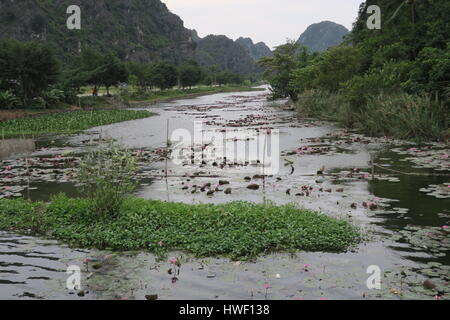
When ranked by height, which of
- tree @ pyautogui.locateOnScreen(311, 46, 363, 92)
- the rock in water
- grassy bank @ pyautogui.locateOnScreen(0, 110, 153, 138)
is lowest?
the rock in water

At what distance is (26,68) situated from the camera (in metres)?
45.1

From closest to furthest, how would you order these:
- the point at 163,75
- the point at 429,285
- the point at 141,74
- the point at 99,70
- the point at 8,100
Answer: the point at 429,285
the point at 8,100
the point at 99,70
the point at 141,74
the point at 163,75

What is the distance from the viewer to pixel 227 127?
106 feet

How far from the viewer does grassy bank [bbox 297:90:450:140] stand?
20.7 m

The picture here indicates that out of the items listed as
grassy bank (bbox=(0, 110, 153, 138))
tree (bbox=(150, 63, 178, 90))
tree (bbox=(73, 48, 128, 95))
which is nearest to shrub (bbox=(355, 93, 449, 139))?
grassy bank (bbox=(0, 110, 153, 138))

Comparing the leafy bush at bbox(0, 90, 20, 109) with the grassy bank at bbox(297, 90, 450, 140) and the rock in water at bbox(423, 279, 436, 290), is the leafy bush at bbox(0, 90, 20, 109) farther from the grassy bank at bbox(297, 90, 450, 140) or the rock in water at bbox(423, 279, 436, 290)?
the rock in water at bbox(423, 279, 436, 290)

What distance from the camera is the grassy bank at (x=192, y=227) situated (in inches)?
333

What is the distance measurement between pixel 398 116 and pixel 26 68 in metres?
37.2

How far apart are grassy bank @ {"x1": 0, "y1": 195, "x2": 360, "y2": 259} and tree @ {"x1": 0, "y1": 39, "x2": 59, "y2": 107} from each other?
38.1m

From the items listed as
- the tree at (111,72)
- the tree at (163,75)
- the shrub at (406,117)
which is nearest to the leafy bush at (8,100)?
the tree at (111,72)

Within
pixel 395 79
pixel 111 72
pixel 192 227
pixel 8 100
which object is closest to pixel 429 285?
pixel 192 227

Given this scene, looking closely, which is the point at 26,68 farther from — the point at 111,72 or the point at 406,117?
the point at 406,117

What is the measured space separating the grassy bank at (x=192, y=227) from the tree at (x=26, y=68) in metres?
38.1

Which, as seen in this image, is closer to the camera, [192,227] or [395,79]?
[192,227]
